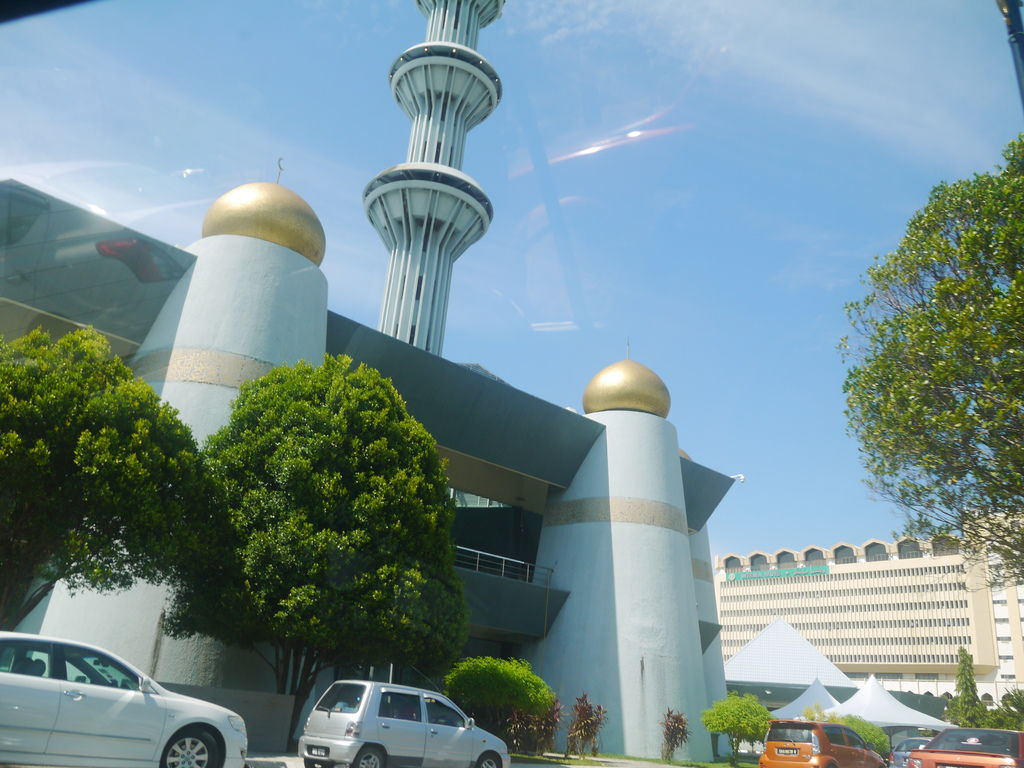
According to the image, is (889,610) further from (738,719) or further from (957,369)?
(957,369)

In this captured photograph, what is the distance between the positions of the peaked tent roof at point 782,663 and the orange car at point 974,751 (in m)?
26.3

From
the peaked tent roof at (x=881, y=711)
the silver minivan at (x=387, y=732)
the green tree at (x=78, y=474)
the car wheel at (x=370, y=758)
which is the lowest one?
the car wheel at (x=370, y=758)

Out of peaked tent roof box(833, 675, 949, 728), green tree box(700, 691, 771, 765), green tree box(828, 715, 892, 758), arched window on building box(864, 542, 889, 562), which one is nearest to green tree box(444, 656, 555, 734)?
green tree box(700, 691, 771, 765)

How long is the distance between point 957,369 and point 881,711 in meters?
24.1

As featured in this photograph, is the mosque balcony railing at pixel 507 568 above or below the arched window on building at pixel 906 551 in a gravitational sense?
below

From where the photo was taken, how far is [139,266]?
2106 cm

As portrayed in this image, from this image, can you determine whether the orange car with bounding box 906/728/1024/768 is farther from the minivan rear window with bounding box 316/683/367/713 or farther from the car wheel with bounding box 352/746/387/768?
the minivan rear window with bounding box 316/683/367/713

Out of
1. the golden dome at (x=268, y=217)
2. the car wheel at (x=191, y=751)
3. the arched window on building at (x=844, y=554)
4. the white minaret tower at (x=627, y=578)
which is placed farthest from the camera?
the arched window on building at (x=844, y=554)

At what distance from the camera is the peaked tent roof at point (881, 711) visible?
3347cm

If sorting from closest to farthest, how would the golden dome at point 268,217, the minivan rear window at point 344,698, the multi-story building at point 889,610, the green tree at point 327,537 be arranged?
the minivan rear window at point 344,698 < the green tree at point 327,537 < the golden dome at point 268,217 < the multi-story building at point 889,610

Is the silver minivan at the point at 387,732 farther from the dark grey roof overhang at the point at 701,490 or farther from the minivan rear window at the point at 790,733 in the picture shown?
the dark grey roof overhang at the point at 701,490

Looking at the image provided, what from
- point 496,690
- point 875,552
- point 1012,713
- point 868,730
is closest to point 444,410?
point 496,690

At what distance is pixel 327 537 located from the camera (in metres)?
16.6

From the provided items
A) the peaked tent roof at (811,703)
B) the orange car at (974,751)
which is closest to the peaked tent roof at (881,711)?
the peaked tent roof at (811,703)
